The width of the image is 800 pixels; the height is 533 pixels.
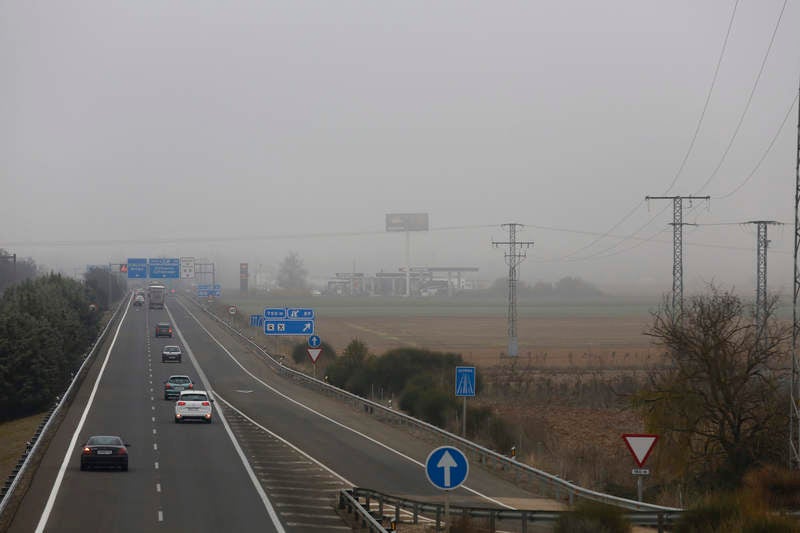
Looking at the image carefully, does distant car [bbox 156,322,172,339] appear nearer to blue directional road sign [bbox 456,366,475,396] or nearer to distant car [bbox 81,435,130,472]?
blue directional road sign [bbox 456,366,475,396]

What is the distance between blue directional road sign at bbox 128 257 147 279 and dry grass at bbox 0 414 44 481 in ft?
174

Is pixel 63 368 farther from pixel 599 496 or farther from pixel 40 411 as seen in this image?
pixel 599 496

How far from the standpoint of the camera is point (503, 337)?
383 ft

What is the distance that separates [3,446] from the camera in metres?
47.7

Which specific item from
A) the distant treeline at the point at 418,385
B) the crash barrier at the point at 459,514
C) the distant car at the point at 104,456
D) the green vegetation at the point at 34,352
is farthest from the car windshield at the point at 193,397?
the green vegetation at the point at 34,352

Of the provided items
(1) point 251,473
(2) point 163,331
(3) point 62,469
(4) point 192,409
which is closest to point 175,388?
(4) point 192,409

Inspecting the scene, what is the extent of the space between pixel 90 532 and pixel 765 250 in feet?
163

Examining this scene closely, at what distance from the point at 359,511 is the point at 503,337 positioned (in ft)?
310

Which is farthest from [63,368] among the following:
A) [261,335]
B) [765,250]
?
[765,250]

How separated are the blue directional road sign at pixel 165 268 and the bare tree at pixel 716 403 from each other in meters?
90.3

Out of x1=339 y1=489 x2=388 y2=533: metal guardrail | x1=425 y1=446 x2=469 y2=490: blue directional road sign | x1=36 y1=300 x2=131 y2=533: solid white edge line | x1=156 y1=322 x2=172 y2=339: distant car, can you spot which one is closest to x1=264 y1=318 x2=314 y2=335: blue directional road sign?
x1=36 y1=300 x2=131 y2=533: solid white edge line

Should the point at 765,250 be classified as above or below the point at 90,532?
above

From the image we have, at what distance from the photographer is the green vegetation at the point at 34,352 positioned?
6662cm

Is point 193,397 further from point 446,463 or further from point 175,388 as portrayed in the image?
point 446,463
